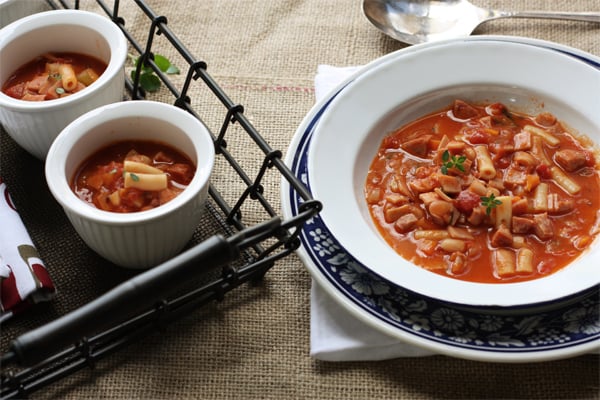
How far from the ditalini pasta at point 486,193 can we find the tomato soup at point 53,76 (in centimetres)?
90

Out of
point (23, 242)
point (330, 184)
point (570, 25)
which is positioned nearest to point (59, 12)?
point (23, 242)

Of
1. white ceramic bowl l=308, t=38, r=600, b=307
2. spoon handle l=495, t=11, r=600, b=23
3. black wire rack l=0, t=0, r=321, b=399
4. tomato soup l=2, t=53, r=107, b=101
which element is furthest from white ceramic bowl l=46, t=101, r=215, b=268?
spoon handle l=495, t=11, r=600, b=23

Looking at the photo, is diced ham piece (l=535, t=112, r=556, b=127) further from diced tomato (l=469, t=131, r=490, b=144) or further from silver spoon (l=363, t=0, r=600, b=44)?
silver spoon (l=363, t=0, r=600, b=44)

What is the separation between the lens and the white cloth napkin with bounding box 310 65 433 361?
6.41ft

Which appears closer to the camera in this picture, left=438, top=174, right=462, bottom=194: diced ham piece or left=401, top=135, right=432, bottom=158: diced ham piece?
left=438, top=174, right=462, bottom=194: diced ham piece

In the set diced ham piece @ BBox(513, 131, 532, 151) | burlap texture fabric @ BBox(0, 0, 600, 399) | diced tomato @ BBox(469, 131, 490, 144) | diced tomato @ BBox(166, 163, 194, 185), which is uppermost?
diced tomato @ BBox(166, 163, 194, 185)

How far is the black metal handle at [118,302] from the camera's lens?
1.50 metres

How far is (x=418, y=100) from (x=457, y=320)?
821 mm

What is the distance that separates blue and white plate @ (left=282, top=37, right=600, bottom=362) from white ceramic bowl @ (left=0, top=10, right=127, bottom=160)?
0.73 meters

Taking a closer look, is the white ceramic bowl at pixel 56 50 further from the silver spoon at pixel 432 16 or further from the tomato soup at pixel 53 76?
the silver spoon at pixel 432 16

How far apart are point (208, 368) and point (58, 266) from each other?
0.51 meters

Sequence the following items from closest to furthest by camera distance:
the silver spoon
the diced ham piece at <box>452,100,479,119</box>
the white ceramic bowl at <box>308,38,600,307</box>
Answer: the white ceramic bowl at <box>308,38,600,307</box>, the diced ham piece at <box>452,100,479,119</box>, the silver spoon

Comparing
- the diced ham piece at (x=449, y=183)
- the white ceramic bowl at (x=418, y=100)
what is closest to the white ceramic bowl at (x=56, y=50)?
the white ceramic bowl at (x=418, y=100)

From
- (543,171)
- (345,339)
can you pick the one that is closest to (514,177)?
(543,171)
